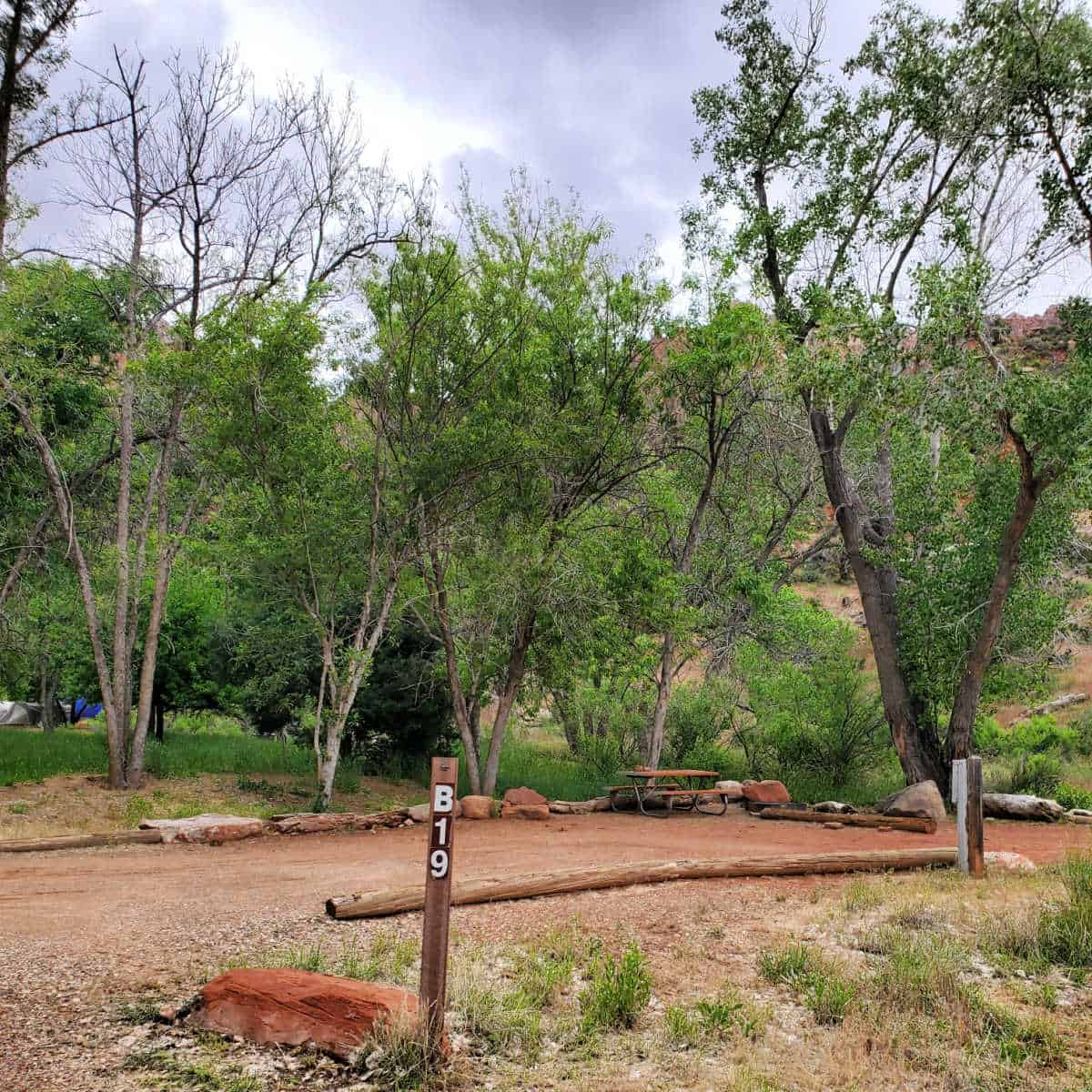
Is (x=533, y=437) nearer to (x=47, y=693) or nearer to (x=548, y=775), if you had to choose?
(x=548, y=775)

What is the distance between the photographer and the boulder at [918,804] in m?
13.6

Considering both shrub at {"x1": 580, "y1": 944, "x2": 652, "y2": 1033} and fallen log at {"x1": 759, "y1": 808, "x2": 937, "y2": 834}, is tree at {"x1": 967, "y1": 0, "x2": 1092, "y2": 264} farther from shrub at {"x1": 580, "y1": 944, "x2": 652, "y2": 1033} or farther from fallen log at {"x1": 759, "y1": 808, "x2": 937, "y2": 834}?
shrub at {"x1": 580, "y1": 944, "x2": 652, "y2": 1033}

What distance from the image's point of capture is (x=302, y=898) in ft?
23.3

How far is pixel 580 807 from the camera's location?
14.8m

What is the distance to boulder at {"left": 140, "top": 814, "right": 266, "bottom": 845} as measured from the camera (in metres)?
10.2

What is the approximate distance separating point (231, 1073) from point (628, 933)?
3.09 meters

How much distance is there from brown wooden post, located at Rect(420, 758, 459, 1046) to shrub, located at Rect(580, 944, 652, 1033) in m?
0.81

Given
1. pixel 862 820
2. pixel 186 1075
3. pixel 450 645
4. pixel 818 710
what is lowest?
pixel 186 1075

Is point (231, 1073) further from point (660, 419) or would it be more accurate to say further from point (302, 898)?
point (660, 419)

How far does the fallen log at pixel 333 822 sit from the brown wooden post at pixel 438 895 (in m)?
7.46

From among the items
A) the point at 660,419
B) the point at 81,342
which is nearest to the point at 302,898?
the point at 660,419

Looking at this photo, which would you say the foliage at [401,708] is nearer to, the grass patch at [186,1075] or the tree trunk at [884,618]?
the tree trunk at [884,618]

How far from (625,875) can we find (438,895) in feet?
13.8

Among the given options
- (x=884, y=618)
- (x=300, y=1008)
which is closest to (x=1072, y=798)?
(x=884, y=618)
